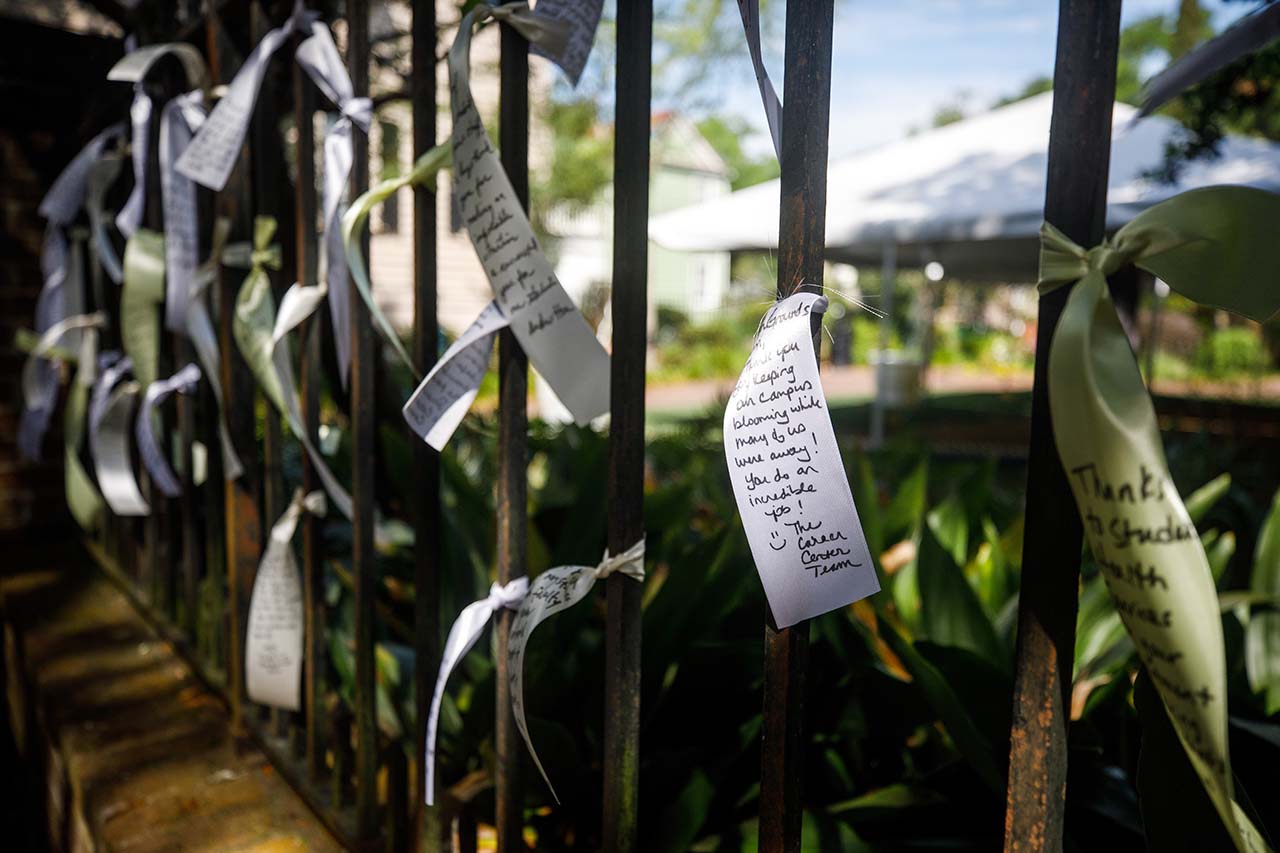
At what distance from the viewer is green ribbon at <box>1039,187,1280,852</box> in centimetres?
40

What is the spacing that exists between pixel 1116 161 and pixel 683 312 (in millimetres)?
18007

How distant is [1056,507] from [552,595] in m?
0.40

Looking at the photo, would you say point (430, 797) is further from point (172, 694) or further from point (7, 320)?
point (7, 320)

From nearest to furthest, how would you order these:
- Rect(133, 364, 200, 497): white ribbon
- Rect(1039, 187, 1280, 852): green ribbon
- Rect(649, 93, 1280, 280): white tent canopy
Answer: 1. Rect(1039, 187, 1280, 852): green ribbon
2. Rect(133, 364, 200, 497): white ribbon
3. Rect(649, 93, 1280, 280): white tent canopy

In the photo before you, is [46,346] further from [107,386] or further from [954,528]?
[954,528]

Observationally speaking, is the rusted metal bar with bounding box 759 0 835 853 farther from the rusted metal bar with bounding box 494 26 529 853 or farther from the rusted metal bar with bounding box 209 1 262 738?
the rusted metal bar with bounding box 209 1 262 738

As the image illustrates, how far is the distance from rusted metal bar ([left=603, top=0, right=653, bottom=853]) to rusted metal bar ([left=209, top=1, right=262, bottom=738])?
775 millimetres

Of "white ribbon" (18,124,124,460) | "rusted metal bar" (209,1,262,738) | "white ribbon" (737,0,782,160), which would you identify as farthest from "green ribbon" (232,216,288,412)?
"white ribbon" (18,124,124,460)

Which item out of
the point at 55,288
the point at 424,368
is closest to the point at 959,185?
the point at 55,288

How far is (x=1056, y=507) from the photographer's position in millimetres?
488

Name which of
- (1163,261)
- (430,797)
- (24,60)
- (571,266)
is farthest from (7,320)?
(571,266)

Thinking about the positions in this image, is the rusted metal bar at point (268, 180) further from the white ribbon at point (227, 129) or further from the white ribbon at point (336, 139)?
the white ribbon at point (336, 139)

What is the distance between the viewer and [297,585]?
1.18 m

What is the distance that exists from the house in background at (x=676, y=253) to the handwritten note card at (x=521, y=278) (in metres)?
18.5
